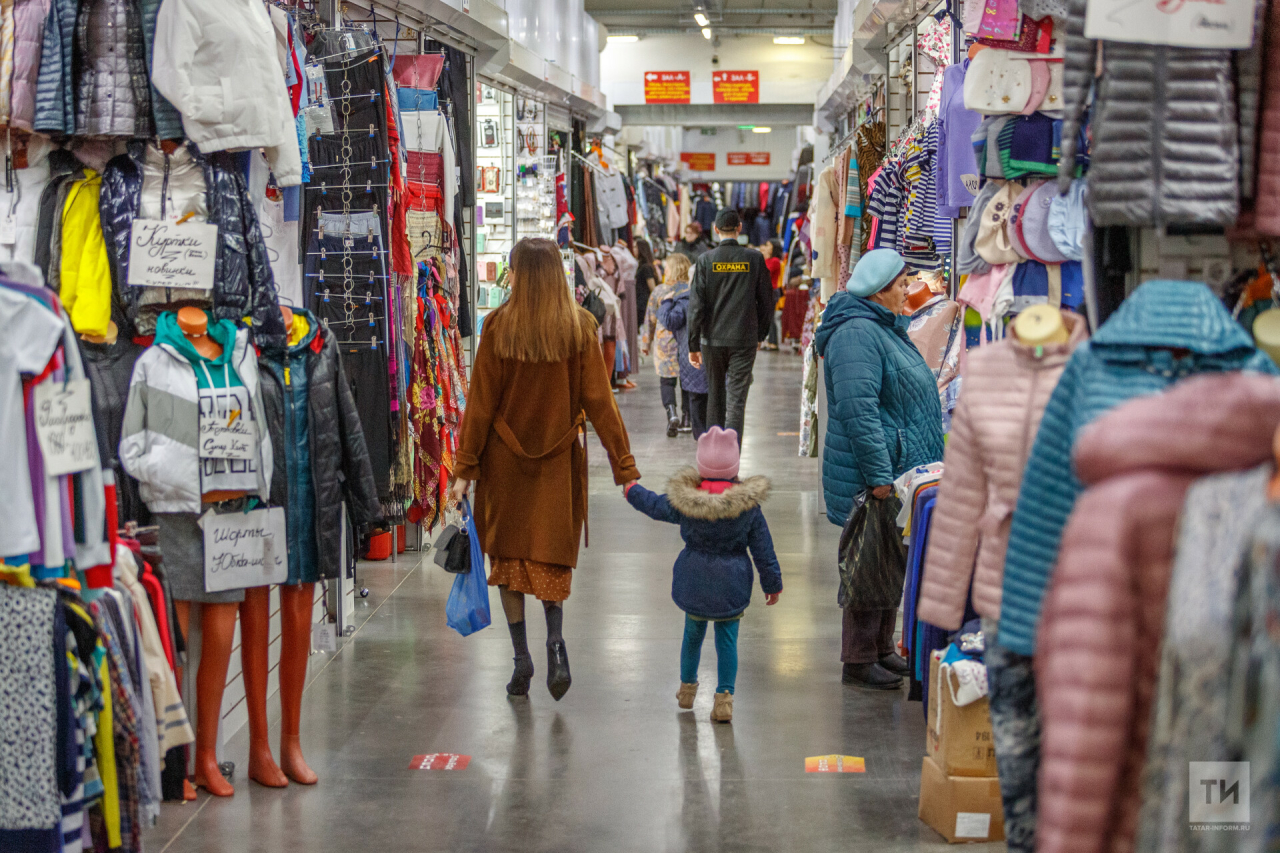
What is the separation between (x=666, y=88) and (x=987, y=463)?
15216mm

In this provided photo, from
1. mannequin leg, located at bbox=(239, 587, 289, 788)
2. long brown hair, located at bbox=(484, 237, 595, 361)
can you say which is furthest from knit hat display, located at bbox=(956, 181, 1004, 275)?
mannequin leg, located at bbox=(239, 587, 289, 788)

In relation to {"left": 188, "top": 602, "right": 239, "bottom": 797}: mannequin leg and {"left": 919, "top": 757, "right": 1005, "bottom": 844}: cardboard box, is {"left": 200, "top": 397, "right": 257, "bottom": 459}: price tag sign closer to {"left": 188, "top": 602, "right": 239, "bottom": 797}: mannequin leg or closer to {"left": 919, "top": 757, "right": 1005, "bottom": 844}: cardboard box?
{"left": 188, "top": 602, "right": 239, "bottom": 797}: mannequin leg

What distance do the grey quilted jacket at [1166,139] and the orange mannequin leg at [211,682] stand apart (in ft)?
8.71

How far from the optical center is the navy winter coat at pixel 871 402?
4.44 meters

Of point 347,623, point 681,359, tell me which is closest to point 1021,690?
point 347,623

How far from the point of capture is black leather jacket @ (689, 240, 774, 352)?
8.98 metres

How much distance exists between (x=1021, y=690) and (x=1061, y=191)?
88 centimetres

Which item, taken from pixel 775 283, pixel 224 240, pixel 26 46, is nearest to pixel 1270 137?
pixel 224 240

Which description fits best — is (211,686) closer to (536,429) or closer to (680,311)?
(536,429)

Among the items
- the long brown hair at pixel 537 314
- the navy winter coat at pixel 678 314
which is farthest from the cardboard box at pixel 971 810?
the navy winter coat at pixel 678 314

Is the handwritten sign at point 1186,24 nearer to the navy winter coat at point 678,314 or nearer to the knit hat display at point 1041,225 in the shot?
the knit hat display at point 1041,225

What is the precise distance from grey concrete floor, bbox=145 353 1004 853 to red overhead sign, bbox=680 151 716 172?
18.8 m

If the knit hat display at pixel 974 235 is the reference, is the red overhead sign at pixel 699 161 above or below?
above

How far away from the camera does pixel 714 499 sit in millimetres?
4152
